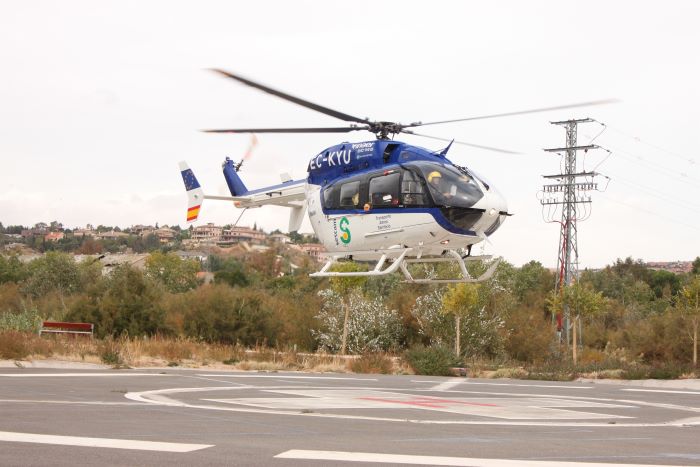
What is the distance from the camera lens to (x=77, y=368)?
2348 cm

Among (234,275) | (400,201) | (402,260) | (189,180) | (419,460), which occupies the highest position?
(189,180)

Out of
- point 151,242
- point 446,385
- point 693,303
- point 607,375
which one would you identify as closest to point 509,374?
point 607,375

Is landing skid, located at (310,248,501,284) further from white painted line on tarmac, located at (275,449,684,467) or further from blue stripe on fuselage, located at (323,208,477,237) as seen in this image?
white painted line on tarmac, located at (275,449,684,467)

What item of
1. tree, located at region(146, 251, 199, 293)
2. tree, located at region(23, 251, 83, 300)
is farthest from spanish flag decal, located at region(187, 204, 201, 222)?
tree, located at region(146, 251, 199, 293)

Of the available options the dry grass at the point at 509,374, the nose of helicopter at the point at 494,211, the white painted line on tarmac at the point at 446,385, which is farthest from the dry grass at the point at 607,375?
the nose of helicopter at the point at 494,211

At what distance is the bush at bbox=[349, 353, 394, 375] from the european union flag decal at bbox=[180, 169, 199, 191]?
8405mm

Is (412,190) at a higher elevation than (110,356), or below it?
higher

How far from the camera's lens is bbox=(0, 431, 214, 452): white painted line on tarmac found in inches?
345

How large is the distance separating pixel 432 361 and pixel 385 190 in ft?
33.2

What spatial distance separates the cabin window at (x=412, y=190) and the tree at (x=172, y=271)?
2321 inches

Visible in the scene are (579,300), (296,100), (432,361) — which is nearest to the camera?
(296,100)

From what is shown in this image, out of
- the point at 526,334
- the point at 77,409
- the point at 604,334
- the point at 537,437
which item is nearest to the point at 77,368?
the point at 77,409

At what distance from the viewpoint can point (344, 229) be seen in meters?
22.2

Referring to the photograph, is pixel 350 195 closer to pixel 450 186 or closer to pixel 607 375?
pixel 450 186
